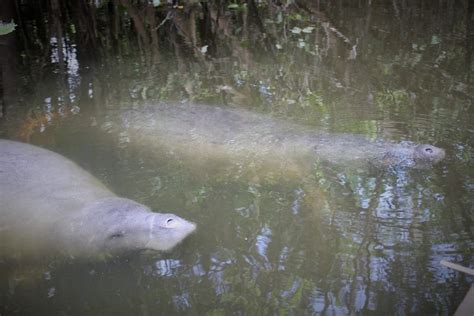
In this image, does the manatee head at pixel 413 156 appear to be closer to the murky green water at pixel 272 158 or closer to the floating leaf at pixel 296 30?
the murky green water at pixel 272 158

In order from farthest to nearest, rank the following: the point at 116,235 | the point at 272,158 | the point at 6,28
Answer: the point at 6,28
the point at 272,158
the point at 116,235

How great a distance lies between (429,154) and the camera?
466cm

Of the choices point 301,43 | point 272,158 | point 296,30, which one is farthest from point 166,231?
point 296,30

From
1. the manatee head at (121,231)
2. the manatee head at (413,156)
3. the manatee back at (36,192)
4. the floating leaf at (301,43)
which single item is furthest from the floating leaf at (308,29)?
the manatee head at (121,231)

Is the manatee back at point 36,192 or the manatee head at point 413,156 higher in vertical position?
the manatee head at point 413,156

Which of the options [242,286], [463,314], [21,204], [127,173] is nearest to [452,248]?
[463,314]

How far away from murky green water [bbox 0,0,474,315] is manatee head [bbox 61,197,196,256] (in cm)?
12

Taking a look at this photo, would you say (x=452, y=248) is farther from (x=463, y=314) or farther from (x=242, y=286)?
(x=242, y=286)

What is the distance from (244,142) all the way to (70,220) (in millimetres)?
1860

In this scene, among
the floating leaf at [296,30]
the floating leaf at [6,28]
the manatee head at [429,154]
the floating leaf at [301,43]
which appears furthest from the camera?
the floating leaf at [6,28]

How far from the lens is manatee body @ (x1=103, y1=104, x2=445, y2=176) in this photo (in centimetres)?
488

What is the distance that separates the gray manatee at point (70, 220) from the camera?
Answer: 12.5 ft

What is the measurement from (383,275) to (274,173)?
5.42 feet

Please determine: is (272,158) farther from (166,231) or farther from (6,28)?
(6,28)
